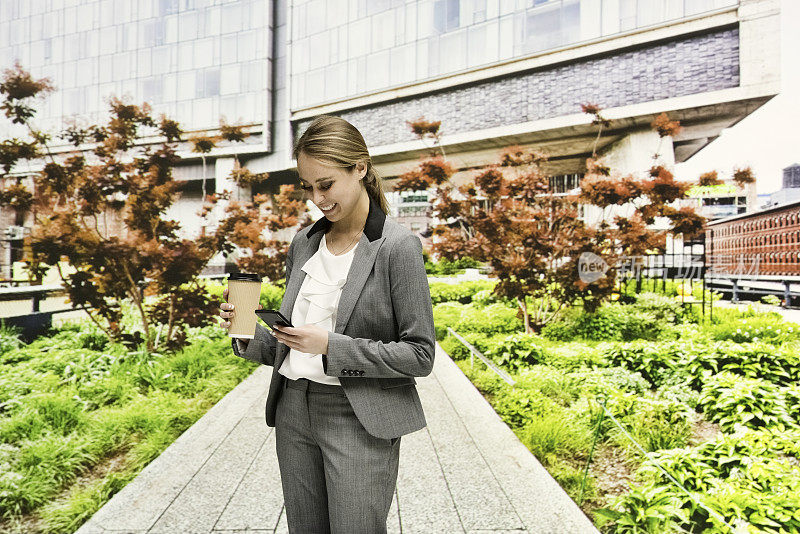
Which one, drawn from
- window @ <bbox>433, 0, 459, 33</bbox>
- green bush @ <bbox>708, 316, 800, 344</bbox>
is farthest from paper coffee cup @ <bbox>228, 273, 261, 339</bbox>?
window @ <bbox>433, 0, 459, 33</bbox>

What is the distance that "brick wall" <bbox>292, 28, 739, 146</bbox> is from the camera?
3225 millimetres

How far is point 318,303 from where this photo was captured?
1160mm

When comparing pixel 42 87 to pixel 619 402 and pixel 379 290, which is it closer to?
pixel 379 290

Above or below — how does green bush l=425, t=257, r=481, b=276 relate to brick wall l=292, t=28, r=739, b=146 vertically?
below

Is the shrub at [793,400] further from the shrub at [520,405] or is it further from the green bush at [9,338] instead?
the green bush at [9,338]

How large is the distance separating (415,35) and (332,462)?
3805 mm

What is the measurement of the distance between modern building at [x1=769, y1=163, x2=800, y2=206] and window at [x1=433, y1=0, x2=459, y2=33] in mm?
2525

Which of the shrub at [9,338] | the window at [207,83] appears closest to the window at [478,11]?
the window at [207,83]

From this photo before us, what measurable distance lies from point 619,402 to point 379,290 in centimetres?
255

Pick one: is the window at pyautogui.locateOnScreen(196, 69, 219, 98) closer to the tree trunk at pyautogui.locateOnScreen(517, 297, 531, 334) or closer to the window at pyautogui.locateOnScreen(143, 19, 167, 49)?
the window at pyautogui.locateOnScreen(143, 19, 167, 49)

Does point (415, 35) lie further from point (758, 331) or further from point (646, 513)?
point (646, 513)

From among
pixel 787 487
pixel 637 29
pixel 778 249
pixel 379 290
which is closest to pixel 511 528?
pixel 787 487

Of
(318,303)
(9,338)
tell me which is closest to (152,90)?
(9,338)

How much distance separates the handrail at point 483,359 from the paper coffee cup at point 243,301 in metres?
2.83
